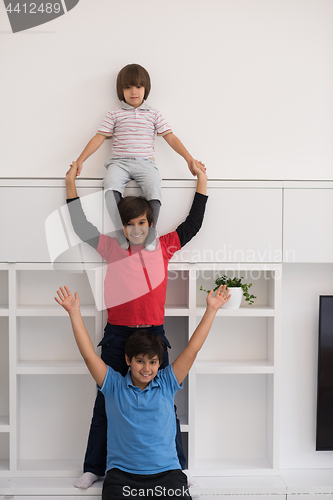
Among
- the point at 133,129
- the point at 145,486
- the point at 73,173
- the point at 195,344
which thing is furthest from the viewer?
the point at 133,129

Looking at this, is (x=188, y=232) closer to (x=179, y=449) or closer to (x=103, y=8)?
(x=179, y=449)

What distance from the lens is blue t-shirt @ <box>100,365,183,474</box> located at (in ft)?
5.09

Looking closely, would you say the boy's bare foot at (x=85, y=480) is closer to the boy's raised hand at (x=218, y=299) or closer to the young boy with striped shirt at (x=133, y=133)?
the boy's raised hand at (x=218, y=299)

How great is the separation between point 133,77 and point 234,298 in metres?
1.04

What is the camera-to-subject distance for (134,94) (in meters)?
1.83

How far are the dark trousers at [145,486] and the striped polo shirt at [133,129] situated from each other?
1258 millimetres

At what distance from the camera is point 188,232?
1.75 metres

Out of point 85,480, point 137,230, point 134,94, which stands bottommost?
point 85,480

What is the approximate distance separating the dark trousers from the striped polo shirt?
126 centimetres

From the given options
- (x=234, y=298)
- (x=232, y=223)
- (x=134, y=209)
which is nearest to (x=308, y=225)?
(x=232, y=223)

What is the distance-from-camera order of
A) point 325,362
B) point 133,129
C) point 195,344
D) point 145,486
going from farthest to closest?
point 325,362
point 133,129
point 195,344
point 145,486

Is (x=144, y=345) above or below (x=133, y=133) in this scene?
below

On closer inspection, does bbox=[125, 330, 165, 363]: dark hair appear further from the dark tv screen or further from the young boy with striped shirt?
the dark tv screen

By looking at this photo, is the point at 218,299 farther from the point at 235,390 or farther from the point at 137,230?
the point at 235,390
